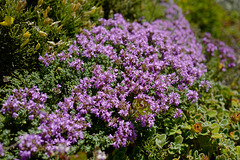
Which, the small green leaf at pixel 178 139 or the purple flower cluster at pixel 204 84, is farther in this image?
the purple flower cluster at pixel 204 84

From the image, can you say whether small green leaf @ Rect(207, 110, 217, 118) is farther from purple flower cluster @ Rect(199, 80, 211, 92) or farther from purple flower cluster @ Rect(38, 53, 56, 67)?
purple flower cluster @ Rect(38, 53, 56, 67)

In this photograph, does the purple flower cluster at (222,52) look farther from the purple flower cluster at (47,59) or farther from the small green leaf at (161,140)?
the purple flower cluster at (47,59)

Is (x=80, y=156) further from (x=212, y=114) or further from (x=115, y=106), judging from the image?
(x=212, y=114)

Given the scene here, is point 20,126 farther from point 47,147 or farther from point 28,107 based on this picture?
point 47,147

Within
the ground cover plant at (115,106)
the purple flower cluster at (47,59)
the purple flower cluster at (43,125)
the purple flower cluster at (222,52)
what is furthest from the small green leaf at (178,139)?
the purple flower cluster at (222,52)

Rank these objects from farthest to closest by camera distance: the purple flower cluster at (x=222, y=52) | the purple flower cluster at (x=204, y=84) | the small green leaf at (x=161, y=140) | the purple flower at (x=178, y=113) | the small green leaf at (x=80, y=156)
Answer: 1. the purple flower cluster at (x=222, y=52)
2. the purple flower cluster at (x=204, y=84)
3. the purple flower at (x=178, y=113)
4. the small green leaf at (x=161, y=140)
5. the small green leaf at (x=80, y=156)

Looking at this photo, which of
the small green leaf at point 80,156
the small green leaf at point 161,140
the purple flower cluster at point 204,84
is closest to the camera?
the small green leaf at point 80,156

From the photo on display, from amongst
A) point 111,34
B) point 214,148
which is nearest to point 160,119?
point 214,148

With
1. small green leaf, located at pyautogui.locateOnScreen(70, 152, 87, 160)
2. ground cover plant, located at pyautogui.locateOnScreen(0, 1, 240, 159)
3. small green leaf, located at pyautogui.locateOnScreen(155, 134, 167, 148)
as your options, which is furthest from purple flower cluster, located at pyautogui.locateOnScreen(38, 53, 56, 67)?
small green leaf, located at pyautogui.locateOnScreen(155, 134, 167, 148)
